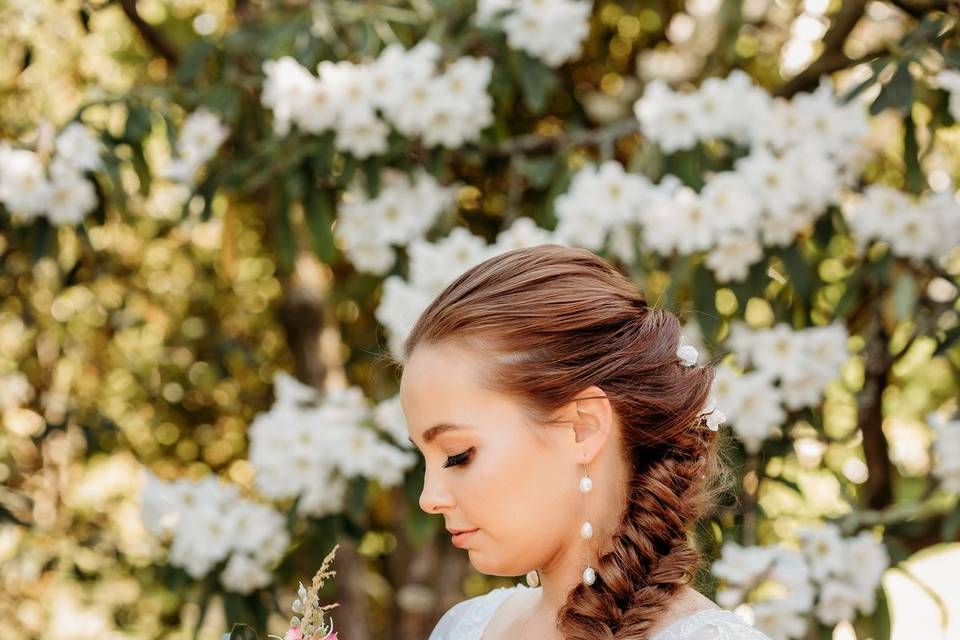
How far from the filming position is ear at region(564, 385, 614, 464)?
1.54 metres

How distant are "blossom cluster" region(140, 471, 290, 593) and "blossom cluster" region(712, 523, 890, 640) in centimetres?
104

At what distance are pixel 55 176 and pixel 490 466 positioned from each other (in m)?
1.78

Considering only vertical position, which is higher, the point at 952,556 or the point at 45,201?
the point at 45,201

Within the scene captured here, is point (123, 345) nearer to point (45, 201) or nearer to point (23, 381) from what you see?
point (23, 381)

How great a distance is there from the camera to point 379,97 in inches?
110

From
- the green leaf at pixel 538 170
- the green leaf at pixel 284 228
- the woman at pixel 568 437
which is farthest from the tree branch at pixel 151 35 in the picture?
the woman at pixel 568 437

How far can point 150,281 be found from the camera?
408 centimetres

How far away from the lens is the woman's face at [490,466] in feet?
4.92

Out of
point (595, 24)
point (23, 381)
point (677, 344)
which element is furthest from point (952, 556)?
point (677, 344)

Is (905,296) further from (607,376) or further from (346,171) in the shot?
(607,376)

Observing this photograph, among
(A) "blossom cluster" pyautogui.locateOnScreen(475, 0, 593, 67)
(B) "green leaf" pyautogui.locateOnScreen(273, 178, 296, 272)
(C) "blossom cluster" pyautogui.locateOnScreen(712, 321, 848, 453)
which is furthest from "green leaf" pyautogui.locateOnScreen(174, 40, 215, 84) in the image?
(C) "blossom cluster" pyautogui.locateOnScreen(712, 321, 848, 453)

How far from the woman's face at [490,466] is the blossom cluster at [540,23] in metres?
1.50

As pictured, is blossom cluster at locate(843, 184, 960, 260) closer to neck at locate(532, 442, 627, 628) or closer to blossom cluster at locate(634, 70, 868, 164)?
blossom cluster at locate(634, 70, 868, 164)

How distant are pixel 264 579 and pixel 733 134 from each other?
4.92ft
